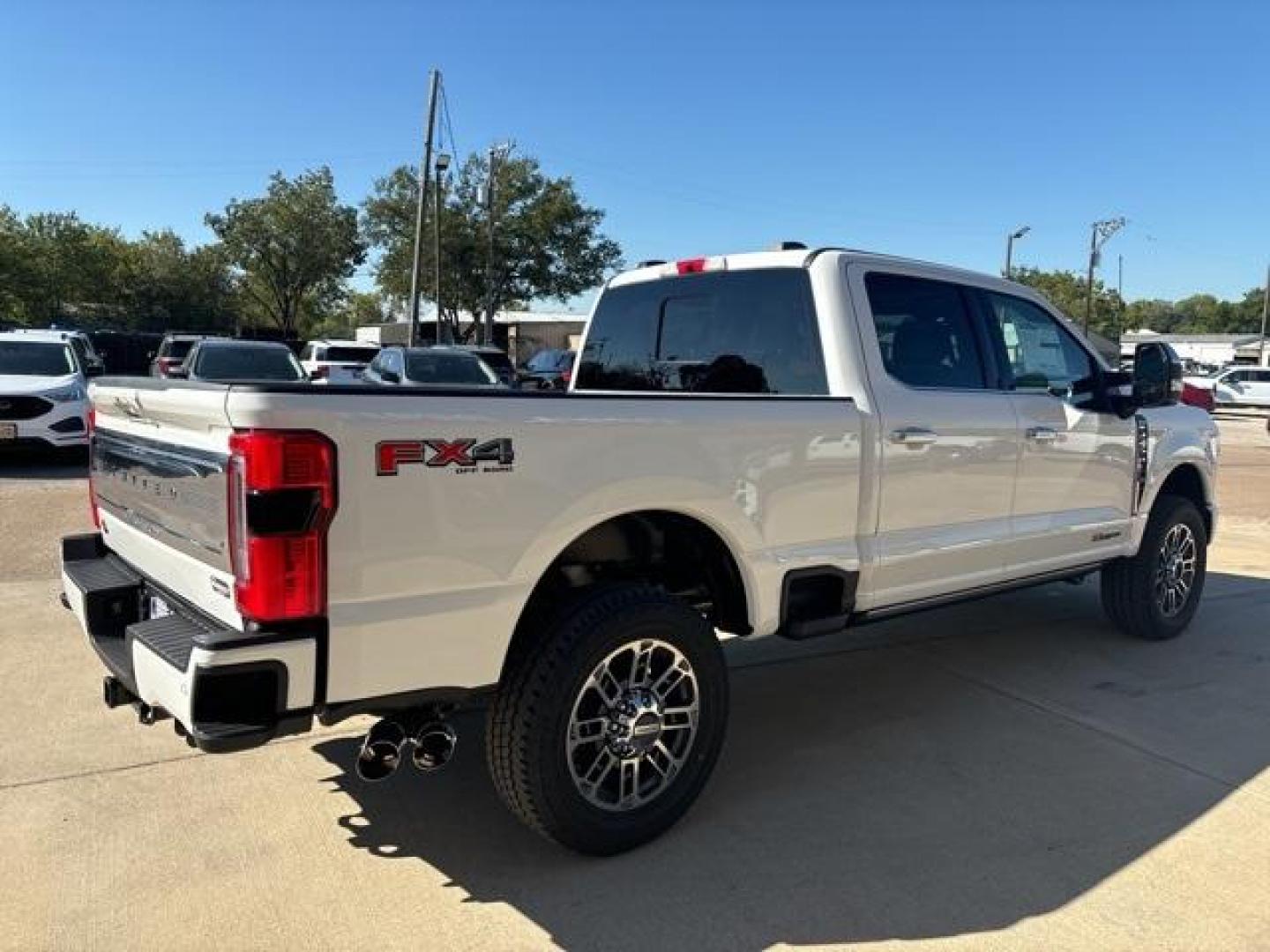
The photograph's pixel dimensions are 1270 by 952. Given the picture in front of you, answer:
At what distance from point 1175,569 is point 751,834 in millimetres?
3805

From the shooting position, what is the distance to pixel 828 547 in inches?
150

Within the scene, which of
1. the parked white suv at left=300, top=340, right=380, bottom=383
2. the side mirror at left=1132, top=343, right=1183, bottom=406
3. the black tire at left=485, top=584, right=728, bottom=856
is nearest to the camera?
the black tire at left=485, top=584, right=728, bottom=856

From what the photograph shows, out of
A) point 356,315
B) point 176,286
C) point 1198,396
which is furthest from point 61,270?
point 356,315

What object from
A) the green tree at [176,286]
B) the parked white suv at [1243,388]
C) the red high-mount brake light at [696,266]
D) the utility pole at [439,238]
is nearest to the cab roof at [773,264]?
the red high-mount brake light at [696,266]

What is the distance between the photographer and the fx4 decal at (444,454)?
2646mm

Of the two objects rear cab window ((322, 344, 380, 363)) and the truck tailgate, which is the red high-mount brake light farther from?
rear cab window ((322, 344, 380, 363))

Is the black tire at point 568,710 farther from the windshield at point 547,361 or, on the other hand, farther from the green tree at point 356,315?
the green tree at point 356,315

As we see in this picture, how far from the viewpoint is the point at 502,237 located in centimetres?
4172

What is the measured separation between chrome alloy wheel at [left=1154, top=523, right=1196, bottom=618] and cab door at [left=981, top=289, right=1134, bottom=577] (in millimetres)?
635

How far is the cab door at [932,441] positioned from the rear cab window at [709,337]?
0.25m

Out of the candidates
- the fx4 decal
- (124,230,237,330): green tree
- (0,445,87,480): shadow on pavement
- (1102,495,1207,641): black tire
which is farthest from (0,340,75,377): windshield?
(124,230,237,330): green tree

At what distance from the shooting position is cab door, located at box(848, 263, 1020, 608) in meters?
4.02

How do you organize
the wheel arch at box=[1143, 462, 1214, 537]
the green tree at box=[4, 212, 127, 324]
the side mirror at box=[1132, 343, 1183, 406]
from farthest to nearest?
the green tree at box=[4, 212, 127, 324] < the wheel arch at box=[1143, 462, 1214, 537] < the side mirror at box=[1132, 343, 1183, 406]

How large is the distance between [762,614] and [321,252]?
48.4 metres
